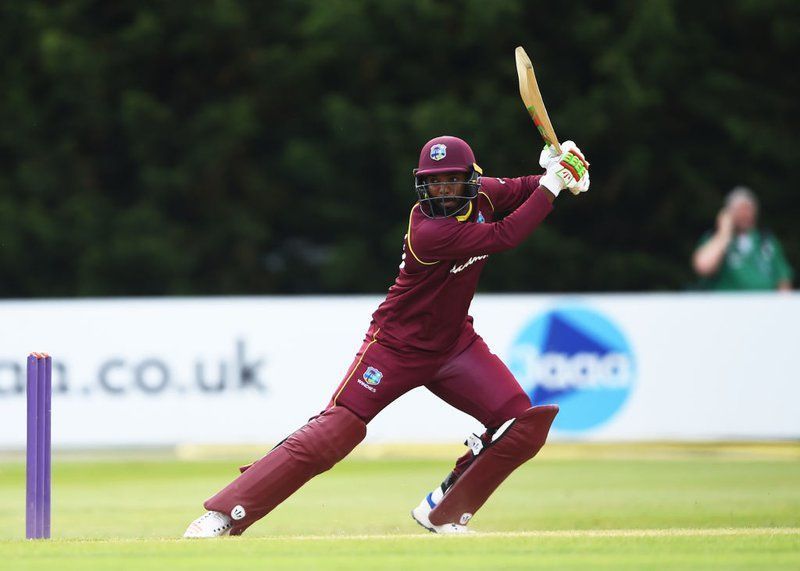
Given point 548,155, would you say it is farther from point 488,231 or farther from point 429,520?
point 429,520

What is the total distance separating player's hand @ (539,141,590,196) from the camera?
728 centimetres

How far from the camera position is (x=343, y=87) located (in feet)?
63.4

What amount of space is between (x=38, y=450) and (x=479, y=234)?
228cm

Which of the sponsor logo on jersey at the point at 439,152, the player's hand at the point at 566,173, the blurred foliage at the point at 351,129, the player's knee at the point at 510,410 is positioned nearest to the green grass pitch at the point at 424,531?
the player's knee at the point at 510,410

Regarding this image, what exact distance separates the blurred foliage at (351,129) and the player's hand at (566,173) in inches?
434

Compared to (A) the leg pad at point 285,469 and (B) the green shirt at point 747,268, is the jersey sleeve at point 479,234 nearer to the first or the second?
(A) the leg pad at point 285,469

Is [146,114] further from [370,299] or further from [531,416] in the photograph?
[531,416]

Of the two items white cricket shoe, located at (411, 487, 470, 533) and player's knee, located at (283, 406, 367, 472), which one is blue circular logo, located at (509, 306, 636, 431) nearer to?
white cricket shoe, located at (411, 487, 470, 533)

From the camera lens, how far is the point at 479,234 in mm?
7203

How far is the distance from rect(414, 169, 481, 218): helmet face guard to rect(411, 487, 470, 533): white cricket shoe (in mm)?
1432

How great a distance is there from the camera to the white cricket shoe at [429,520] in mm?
7660

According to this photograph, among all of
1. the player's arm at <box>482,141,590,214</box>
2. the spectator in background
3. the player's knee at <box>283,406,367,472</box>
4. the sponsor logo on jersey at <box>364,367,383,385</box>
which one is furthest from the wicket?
the spectator in background

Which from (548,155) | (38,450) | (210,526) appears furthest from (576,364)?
(38,450)

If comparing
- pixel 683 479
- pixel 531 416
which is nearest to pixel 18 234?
pixel 683 479
